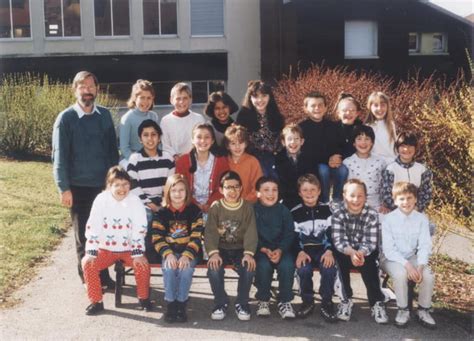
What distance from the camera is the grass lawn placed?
6.51 meters

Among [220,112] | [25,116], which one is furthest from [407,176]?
[25,116]

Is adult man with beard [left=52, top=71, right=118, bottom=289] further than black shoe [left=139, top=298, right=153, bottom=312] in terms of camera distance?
Yes

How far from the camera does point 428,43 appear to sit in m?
25.5

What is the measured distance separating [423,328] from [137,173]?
2.94 metres

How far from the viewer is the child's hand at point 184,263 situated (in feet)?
16.8

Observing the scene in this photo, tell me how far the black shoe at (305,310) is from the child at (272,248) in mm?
84

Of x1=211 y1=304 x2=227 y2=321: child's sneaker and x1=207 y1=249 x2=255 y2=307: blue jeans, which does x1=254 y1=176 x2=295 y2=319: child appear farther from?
x1=211 y1=304 x2=227 y2=321: child's sneaker

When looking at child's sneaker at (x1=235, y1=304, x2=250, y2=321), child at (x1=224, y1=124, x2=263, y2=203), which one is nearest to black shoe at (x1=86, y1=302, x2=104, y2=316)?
child's sneaker at (x1=235, y1=304, x2=250, y2=321)

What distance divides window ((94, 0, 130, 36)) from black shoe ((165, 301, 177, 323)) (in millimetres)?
22633

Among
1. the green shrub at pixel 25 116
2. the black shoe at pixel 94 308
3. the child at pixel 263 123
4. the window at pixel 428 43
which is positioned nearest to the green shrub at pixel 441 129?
the child at pixel 263 123

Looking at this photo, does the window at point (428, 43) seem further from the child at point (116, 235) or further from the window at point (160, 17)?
the child at point (116, 235)

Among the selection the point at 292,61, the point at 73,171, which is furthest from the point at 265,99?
the point at 292,61

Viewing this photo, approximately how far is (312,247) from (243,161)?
1109 mm

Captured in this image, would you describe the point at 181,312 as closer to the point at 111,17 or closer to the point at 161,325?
the point at 161,325
